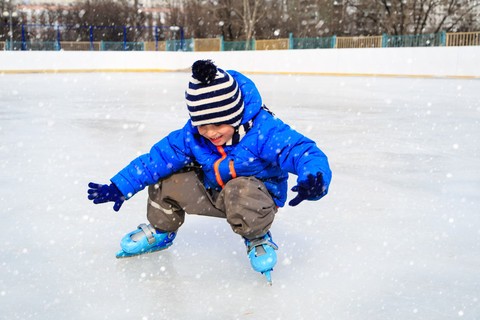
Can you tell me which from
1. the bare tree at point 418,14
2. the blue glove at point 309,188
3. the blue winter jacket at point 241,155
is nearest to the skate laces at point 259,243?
the blue winter jacket at point 241,155

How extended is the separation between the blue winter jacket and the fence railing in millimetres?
12154

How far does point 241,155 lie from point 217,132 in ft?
0.31

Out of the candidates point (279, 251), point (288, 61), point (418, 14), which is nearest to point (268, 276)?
point (279, 251)

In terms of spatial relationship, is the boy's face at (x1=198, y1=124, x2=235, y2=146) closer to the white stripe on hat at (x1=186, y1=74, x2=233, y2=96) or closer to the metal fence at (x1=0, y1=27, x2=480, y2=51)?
the white stripe on hat at (x1=186, y1=74, x2=233, y2=96)

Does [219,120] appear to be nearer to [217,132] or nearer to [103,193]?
[217,132]

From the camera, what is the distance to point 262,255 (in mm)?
1576

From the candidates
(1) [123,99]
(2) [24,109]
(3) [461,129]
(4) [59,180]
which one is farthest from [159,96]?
(4) [59,180]

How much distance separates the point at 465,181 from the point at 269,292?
1620mm

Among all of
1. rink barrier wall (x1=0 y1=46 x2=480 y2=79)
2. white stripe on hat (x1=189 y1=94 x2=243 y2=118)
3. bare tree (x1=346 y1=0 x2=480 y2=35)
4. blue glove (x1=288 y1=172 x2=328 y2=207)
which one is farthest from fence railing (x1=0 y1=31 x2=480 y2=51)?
blue glove (x1=288 y1=172 x2=328 y2=207)

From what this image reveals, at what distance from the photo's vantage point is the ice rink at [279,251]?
1407mm

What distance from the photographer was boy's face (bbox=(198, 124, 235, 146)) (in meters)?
1.61

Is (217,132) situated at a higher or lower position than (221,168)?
higher

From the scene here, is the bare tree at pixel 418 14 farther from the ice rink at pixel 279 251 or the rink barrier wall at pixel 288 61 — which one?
the ice rink at pixel 279 251

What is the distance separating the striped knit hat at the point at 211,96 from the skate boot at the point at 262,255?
347 mm
